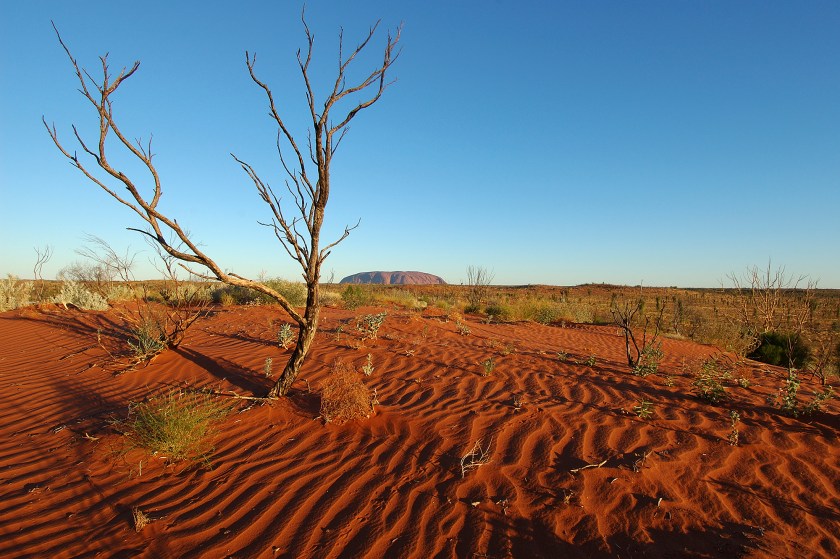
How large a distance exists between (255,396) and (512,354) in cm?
379

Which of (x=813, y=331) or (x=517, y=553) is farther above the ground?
(x=813, y=331)

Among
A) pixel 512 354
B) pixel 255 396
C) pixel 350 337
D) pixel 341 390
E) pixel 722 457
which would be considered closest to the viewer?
pixel 722 457

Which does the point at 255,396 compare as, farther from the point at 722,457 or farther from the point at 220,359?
the point at 722,457

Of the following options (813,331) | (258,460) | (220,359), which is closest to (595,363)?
(258,460)

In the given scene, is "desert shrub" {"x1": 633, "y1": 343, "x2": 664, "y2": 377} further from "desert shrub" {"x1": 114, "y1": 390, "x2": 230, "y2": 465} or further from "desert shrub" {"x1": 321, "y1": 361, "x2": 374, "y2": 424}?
"desert shrub" {"x1": 114, "y1": 390, "x2": 230, "y2": 465}

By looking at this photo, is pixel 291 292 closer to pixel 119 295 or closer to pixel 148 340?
pixel 119 295

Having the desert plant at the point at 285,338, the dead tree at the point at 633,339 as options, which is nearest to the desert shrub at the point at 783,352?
the dead tree at the point at 633,339

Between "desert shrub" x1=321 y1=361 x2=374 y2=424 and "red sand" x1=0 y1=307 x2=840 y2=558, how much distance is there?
12cm

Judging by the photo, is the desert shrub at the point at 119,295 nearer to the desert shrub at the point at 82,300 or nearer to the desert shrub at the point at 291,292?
the desert shrub at the point at 82,300

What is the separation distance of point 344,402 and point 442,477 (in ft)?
4.57

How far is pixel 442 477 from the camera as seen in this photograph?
3363 mm

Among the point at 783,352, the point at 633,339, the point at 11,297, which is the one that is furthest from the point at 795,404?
the point at 11,297

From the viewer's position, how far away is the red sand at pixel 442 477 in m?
2.72

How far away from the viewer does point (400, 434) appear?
409cm
